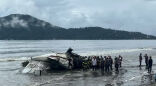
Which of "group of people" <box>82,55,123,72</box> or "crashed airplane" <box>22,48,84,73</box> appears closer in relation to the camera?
"group of people" <box>82,55,123,72</box>

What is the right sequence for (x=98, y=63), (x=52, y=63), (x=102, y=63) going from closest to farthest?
1. (x=102, y=63)
2. (x=98, y=63)
3. (x=52, y=63)

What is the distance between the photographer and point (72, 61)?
46.1 metres

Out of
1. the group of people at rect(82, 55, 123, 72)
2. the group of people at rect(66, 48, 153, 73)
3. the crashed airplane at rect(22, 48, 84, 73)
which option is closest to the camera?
the group of people at rect(66, 48, 153, 73)

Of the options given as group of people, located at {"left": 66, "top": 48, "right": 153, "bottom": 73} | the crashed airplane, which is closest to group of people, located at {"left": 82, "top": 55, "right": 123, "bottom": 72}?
group of people, located at {"left": 66, "top": 48, "right": 153, "bottom": 73}

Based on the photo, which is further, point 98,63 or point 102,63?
point 98,63

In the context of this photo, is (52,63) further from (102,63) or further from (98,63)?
(102,63)

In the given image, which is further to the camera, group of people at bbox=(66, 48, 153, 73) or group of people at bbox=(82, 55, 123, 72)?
group of people at bbox=(82, 55, 123, 72)

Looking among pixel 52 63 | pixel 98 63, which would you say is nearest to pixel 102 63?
pixel 98 63

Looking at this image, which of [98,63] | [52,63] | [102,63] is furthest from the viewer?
[52,63]

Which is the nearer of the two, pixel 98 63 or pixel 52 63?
pixel 98 63

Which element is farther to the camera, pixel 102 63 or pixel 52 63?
pixel 52 63

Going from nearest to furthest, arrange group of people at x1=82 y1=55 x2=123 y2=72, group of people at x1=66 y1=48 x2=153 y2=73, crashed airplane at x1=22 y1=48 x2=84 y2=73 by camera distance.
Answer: group of people at x1=66 y1=48 x2=153 y2=73
group of people at x1=82 y1=55 x2=123 y2=72
crashed airplane at x1=22 y1=48 x2=84 y2=73

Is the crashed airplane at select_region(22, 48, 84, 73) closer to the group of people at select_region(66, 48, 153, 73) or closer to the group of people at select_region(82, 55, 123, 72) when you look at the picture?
the group of people at select_region(66, 48, 153, 73)

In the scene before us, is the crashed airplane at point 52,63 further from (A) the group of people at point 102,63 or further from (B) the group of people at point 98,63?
(A) the group of people at point 102,63
